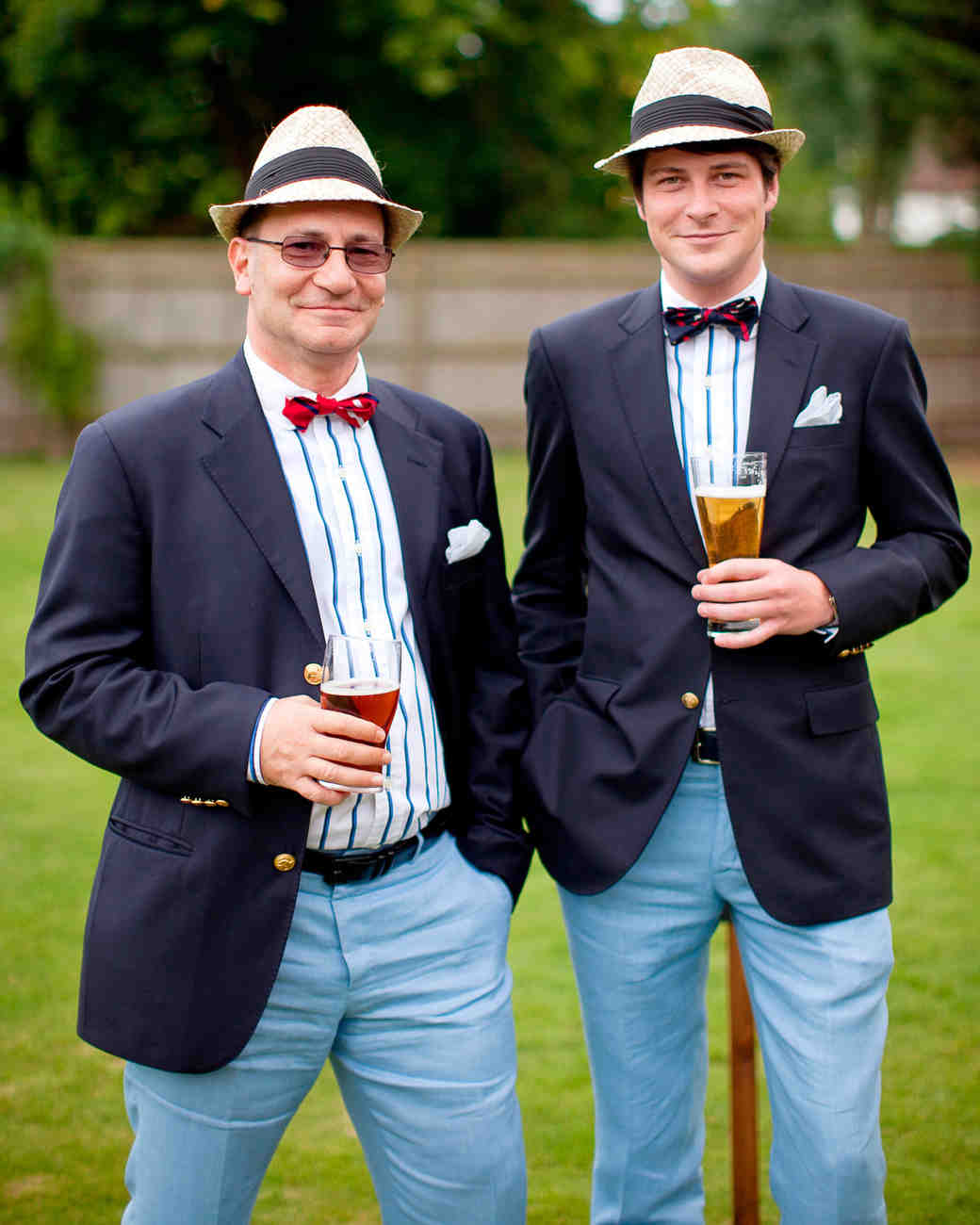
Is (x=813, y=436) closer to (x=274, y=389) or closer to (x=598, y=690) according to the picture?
(x=598, y=690)

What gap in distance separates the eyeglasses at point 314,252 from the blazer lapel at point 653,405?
641 millimetres

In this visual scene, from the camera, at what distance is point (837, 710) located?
2.83m

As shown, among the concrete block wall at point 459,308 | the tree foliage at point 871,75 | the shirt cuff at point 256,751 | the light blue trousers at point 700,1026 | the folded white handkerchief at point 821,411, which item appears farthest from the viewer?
the tree foliage at point 871,75

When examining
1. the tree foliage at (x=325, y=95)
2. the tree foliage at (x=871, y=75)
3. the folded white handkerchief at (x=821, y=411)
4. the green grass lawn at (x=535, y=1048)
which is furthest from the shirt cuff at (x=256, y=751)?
the tree foliage at (x=871, y=75)

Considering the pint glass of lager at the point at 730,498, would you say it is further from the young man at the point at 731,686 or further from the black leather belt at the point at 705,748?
the black leather belt at the point at 705,748

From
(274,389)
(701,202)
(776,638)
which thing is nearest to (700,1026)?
(776,638)

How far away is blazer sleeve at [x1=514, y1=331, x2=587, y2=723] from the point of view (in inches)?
121

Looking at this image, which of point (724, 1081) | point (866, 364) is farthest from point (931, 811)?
point (866, 364)

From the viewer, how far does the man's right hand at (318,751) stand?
2.27 metres

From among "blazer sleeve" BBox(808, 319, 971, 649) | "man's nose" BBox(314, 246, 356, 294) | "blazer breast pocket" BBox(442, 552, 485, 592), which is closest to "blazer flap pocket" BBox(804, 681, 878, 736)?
"blazer sleeve" BBox(808, 319, 971, 649)

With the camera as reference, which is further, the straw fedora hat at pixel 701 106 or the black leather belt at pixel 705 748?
the black leather belt at pixel 705 748

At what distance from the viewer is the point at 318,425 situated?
2.67m

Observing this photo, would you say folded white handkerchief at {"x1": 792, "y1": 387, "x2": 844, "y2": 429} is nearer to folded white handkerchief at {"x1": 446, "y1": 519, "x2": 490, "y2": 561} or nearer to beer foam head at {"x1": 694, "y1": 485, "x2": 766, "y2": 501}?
beer foam head at {"x1": 694, "y1": 485, "x2": 766, "y2": 501}

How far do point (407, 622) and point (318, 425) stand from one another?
422mm
